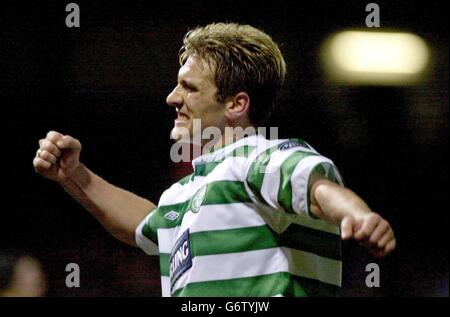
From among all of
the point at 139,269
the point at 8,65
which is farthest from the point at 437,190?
the point at 8,65

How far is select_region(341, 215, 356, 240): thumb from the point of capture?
1035mm

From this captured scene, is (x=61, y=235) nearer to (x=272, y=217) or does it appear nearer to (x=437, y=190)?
(x=437, y=190)

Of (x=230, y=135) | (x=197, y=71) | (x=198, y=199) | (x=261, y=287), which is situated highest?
(x=197, y=71)

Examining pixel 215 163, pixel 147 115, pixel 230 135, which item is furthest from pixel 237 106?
pixel 147 115

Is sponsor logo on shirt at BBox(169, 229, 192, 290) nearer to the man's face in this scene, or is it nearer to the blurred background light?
the man's face

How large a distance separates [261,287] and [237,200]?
5.8 inches

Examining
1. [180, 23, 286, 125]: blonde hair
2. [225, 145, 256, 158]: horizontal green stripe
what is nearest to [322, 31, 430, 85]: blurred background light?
[180, 23, 286, 125]: blonde hair

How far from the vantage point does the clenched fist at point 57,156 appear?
1601 mm

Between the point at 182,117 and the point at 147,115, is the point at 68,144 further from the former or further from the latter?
the point at 147,115

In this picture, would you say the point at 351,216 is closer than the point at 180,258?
Yes

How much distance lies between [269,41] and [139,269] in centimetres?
168

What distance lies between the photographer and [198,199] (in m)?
1.40

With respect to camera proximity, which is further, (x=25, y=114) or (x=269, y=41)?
(x=25, y=114)

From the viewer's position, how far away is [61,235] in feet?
10.5
